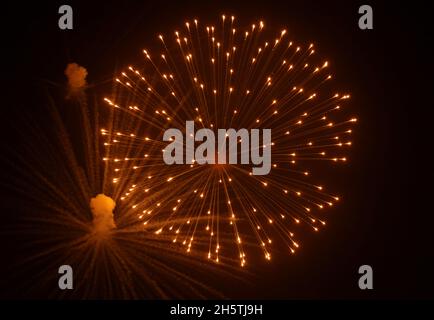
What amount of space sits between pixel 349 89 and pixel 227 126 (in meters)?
0.91

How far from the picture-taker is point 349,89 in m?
3.07

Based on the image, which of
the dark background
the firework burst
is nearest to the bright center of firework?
the firework burst

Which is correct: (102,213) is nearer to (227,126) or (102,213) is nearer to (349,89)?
(227,126)

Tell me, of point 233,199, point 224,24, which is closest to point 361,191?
point 233,199

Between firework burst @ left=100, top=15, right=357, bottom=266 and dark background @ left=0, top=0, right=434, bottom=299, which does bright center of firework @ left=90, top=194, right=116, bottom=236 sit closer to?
firework burst @ left=100, top=15, right=357, bottom=266

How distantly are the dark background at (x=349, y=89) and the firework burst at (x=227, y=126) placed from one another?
128 millimetres

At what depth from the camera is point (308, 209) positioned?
2.97m

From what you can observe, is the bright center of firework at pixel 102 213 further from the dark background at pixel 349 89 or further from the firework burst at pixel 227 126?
the dark background at pixel 349 89

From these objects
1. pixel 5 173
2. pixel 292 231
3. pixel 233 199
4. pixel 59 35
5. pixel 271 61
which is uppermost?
pixel 59 35

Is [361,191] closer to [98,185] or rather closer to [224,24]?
[224,24]

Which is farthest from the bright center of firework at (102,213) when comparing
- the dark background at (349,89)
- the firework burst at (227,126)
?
the dark background at (349,89)

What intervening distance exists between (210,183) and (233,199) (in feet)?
0.64

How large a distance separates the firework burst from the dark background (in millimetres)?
128

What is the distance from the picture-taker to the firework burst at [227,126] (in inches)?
116
